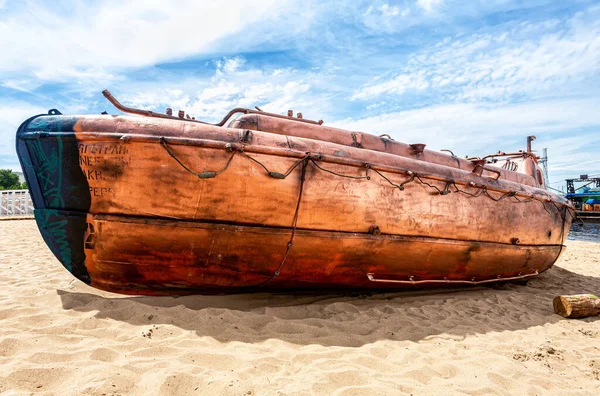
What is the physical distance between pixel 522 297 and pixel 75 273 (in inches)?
219

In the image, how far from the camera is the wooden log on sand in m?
3.97

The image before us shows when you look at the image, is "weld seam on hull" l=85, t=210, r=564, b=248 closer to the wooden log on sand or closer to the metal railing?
the wooden log on sand

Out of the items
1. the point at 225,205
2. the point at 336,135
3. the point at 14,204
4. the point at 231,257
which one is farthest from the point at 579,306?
the point at 14,204

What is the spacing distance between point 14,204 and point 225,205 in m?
17.2

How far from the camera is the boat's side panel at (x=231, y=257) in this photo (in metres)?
3.09

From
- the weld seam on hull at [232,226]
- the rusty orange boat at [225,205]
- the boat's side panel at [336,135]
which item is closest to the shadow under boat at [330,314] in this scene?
the rusty orange boat at [225,205]

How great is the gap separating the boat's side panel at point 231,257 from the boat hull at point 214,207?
0.04 feet

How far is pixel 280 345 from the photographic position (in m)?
2.63

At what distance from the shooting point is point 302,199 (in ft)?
11.1

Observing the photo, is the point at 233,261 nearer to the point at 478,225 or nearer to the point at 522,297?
the point at 478,225

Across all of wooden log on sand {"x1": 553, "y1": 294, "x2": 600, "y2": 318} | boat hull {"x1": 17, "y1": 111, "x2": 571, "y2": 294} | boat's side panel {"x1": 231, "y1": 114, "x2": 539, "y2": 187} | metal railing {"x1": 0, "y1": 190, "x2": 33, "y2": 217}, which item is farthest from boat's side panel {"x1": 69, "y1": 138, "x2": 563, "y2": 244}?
metal railing {"x1": 0, "y1": 190, "x2": 33, "y2": 217}

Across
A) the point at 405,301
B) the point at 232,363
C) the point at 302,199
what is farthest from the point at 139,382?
the point at 405,301

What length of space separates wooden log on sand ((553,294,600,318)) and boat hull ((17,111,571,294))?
181 centimetres

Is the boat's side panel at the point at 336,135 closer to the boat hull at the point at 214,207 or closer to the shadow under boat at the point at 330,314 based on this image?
the boat hull at the point at 214,207
